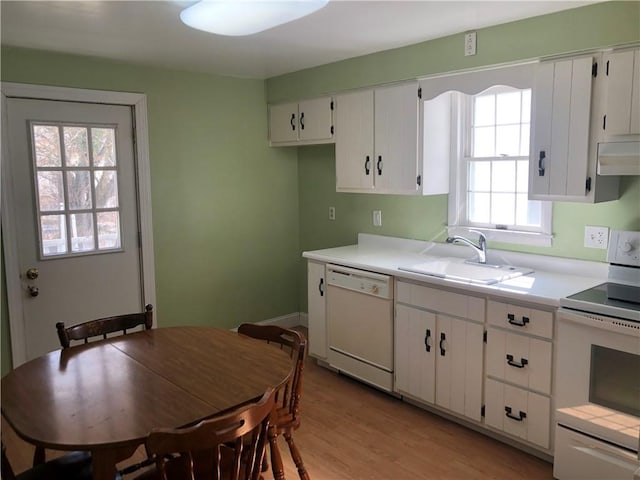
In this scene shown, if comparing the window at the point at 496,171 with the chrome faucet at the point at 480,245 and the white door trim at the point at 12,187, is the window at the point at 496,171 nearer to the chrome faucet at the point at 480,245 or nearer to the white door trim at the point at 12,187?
the chrome faucet at the point at 480,245

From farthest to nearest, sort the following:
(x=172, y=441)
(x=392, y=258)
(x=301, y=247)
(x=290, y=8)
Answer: (x=301, y=247) → (x=392, y=258) → (x=290, y=8) → (x=172, y=441)

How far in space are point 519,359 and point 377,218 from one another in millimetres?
1751

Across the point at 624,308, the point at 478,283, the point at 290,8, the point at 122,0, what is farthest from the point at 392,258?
the point at 122,0

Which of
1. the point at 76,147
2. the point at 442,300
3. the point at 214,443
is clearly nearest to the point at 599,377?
the point at 442,300

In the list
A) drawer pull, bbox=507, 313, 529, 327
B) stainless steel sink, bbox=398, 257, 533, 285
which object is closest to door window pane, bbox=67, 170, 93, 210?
stainless steel sink, bbox=398, 257, 533, 285

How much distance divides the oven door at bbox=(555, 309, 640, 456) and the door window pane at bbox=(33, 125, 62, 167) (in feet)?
10.6

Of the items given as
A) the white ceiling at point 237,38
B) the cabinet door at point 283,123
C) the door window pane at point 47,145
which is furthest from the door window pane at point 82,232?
the cabinet door at point 283,123

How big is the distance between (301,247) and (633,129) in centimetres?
307

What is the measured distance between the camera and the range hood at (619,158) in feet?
7.61

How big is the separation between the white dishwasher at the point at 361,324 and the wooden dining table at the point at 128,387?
3.68ft

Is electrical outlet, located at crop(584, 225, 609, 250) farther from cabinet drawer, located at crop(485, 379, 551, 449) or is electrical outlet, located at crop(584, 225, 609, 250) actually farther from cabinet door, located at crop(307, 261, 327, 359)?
cabinet door, located at crop(307, 261, 327, 359)

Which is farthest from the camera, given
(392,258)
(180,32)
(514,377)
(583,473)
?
(392,258)

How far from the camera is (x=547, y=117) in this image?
8.90ft

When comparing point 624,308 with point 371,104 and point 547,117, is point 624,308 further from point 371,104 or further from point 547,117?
point 371,104
